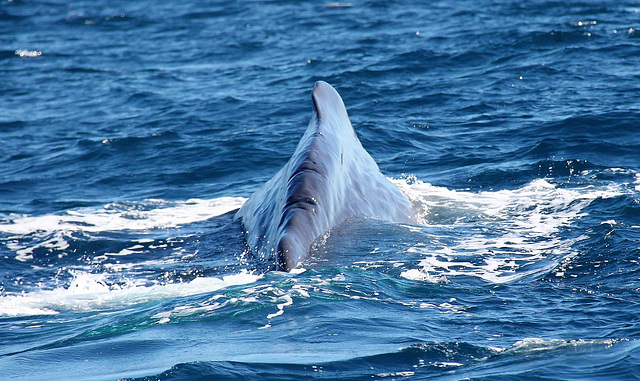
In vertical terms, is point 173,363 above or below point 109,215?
above

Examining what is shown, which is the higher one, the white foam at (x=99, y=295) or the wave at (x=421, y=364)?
the wave at (x=421, y=364)

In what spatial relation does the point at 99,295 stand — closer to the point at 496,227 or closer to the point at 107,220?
the point at 107,220

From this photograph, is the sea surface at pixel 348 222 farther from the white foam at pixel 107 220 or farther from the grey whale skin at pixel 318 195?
the grey whale skin at pixel 318 195

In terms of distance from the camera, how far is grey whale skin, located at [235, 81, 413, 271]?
7.71 meters

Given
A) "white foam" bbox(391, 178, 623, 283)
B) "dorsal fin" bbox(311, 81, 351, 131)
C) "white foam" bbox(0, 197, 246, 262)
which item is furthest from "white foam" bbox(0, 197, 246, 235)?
"white foam" bbox(391, 178, 623, 283)

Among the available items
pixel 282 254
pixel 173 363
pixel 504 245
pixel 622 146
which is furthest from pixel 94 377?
pixel 622 146

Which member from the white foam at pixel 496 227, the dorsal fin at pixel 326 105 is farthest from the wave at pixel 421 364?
the dorsal fin at pixel 326 105

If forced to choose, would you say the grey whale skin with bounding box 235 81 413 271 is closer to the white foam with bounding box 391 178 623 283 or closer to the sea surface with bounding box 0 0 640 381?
the sea surface with bounding box 0 0 640 381

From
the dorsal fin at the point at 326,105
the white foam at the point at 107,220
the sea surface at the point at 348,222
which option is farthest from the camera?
the white foam at the point at 107,220

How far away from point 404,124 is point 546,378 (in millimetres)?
11674

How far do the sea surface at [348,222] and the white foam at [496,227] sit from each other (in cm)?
5

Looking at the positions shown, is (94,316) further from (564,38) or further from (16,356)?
(564,38)

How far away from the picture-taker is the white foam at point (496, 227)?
777cm

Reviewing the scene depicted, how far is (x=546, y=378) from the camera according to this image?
493cm
